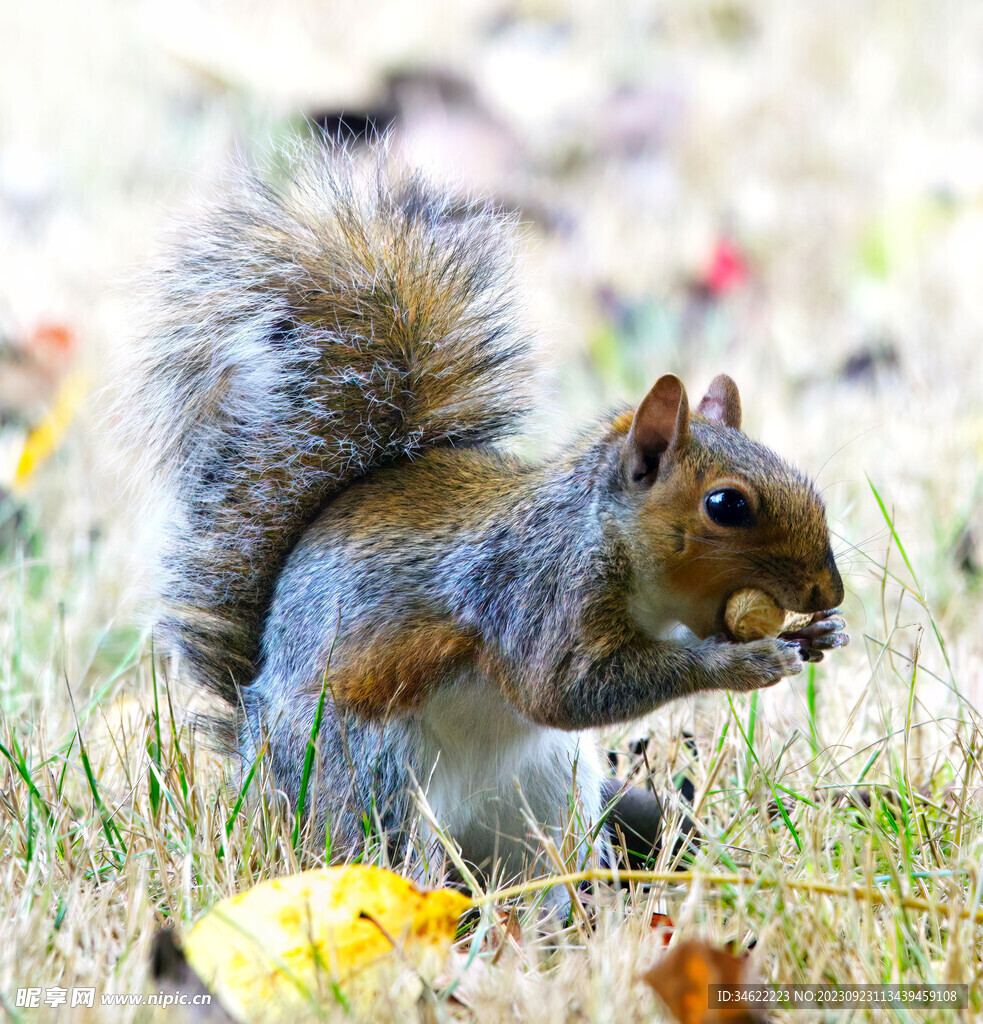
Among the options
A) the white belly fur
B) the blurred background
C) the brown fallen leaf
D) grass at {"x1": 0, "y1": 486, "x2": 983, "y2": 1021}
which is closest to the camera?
the brown fallen leaf

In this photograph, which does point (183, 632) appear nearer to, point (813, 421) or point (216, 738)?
point (216, 738)

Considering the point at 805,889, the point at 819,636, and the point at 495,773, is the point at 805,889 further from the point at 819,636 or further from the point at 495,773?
the point at 495,773

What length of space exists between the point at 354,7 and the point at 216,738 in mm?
5380

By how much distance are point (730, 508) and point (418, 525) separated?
431 mm

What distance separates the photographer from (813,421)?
10.5 feet

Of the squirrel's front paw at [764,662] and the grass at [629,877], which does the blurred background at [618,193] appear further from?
the squirrel's front paw at [764,662]

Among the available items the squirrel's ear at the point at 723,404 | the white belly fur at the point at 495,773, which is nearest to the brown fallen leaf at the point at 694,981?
the white belly fur at the point at 495,773

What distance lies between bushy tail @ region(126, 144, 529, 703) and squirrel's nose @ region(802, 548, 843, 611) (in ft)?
2.02

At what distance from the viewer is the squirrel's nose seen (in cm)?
144

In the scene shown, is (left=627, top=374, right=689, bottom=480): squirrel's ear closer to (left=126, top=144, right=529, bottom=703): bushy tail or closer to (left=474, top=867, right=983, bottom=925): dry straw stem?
(left=126, top=144, right=529, bottom=703): bushy tail

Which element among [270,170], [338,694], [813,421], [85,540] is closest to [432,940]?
[338,694]

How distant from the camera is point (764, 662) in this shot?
4.81 ft

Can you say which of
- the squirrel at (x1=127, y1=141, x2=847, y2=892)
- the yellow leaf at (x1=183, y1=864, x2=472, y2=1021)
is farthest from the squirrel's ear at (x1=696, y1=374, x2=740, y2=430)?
the yellow leaf at (x1=183, y1=864, x2=472, y2=1021)

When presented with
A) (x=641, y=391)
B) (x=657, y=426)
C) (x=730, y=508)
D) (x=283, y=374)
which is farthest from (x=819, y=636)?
(x=641, y=391)
